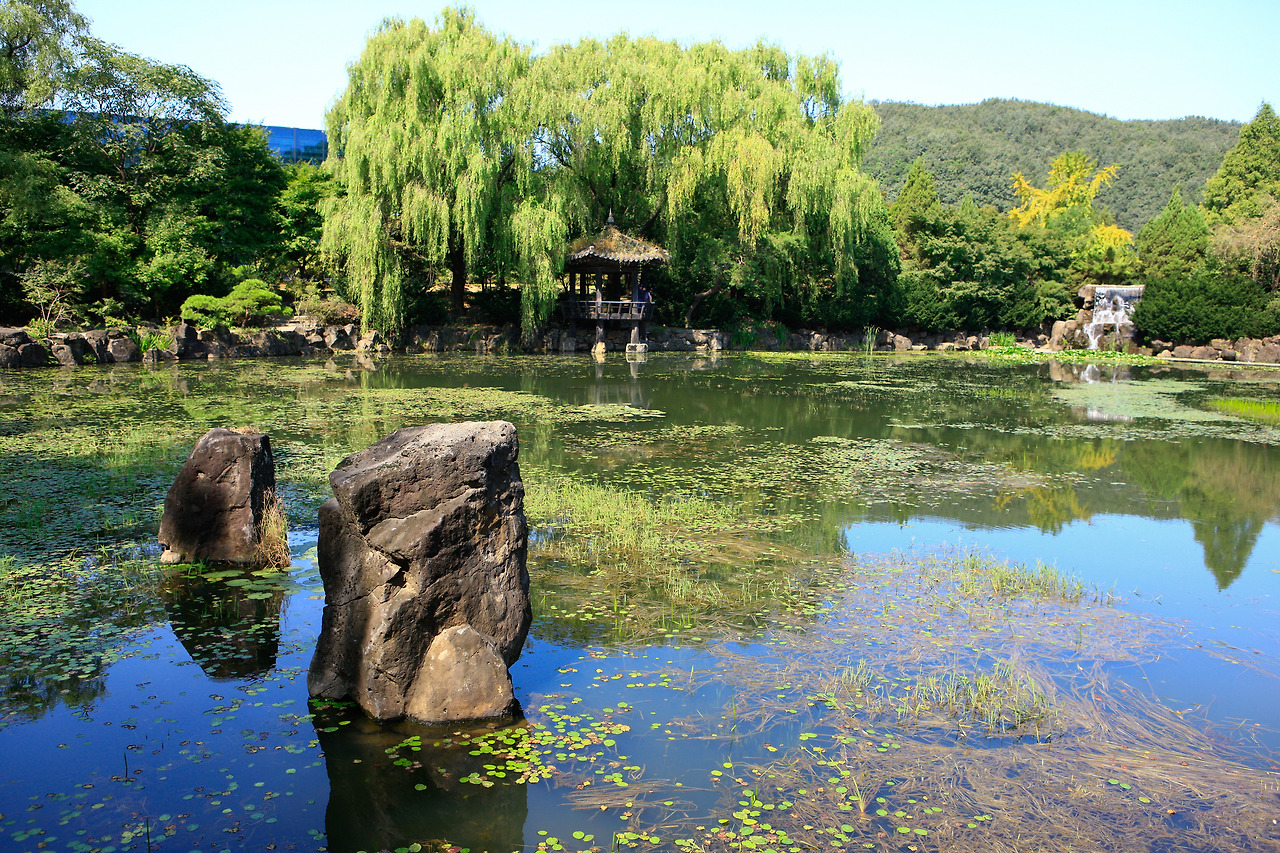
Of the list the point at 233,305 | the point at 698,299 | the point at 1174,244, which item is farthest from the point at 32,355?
the point at 1174,244

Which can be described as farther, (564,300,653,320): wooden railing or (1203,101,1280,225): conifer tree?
(1203,101,1280,225): conifer tree

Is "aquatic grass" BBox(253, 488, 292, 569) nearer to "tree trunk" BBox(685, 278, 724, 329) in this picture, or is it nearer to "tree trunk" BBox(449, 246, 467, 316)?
"tree trunk" BBox(449, 246, 467, 316)

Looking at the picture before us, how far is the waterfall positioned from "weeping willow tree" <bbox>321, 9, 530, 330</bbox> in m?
18.8

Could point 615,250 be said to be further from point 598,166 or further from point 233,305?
point 233,305

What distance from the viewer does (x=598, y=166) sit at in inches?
976

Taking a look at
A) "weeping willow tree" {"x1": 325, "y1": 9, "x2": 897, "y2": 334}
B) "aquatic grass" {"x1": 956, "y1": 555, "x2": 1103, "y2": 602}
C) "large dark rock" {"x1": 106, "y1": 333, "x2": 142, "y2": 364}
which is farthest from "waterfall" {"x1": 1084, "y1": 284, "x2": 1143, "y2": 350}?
"large dark rock" {"x1": 106, "y1": 333, "x2": 142, "y2": 364}

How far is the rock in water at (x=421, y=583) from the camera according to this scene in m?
3.82

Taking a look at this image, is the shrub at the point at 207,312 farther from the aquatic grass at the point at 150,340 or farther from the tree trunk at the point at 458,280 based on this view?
the tree trunk at the point at 458,280

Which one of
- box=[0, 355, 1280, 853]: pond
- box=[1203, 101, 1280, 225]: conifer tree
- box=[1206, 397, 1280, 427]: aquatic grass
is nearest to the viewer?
box=[0, 355, 1280, 853]: pond

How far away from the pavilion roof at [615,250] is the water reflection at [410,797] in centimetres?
2098

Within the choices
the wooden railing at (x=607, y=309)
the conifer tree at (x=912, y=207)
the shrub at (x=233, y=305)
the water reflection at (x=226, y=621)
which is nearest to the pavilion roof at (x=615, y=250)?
the wooden railing at (x=607, y=309)

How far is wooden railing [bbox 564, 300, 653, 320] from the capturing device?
25188 millimetres

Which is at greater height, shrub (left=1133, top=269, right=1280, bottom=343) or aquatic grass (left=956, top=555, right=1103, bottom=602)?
shrub (left=1133, top=269, right=1280, bottom=343)

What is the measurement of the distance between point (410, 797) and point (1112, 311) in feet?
101
